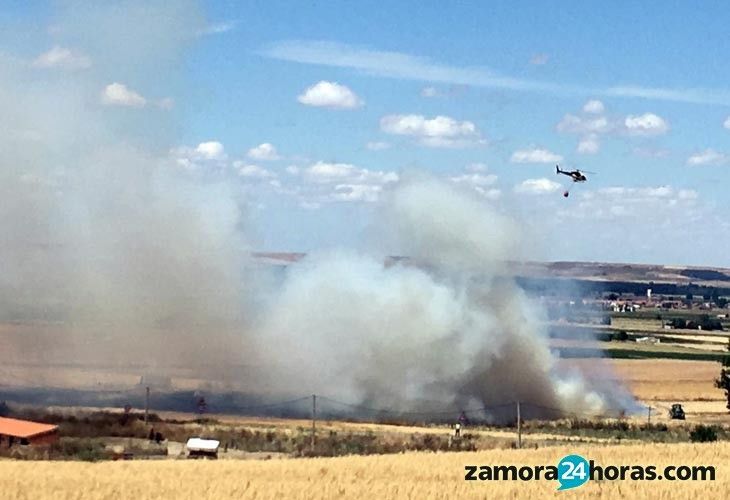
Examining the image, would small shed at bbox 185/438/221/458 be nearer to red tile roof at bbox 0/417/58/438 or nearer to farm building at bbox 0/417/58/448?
farm building at bbox 0/417/58/448

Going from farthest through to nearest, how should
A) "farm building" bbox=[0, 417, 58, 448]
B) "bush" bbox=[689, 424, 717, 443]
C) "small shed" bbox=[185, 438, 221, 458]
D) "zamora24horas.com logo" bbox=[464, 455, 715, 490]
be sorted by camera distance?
1. "bush" bbox=[689, 424, 717, 443]
2. "farm building" bbox=[0, 417, 58, 448]
3. "small shed" bbox=[185, 438, 221, 458]
4. "zamora24horas.com logo" bbox=[464, 455, 715, 490]

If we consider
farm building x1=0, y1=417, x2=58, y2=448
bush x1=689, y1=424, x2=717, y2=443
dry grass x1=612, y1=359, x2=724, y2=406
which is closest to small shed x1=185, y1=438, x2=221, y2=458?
farm building x1=0, y1=417, x2=58, y2=448

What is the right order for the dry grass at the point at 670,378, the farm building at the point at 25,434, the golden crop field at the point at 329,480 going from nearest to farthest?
the golden crop field at the point at 329,480, the farm building at the point at 25,434, the dry grass at the point at 670,378

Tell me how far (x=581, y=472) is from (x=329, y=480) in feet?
21.7

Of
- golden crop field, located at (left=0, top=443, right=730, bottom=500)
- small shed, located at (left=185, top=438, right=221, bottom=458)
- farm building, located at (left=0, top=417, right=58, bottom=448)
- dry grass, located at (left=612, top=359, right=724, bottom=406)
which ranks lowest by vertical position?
golden crop field, located at (left=0, top=443, right=730, bottom=500)

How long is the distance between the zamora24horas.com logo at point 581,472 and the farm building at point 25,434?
17.5 m

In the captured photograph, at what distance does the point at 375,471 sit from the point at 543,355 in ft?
130

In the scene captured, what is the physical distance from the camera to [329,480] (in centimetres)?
3275

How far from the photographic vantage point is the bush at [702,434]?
55.8 m

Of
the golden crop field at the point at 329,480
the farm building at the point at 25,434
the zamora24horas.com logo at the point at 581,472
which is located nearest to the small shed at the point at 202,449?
the farm building at the point at 25,434

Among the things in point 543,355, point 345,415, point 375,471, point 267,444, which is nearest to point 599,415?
point 543,355

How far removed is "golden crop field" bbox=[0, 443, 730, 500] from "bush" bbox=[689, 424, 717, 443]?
48.2 ft

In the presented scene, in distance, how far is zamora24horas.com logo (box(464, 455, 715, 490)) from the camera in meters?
33.4

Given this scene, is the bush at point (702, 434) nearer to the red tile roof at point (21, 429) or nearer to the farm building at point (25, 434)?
the farm building at point (25, 434)
